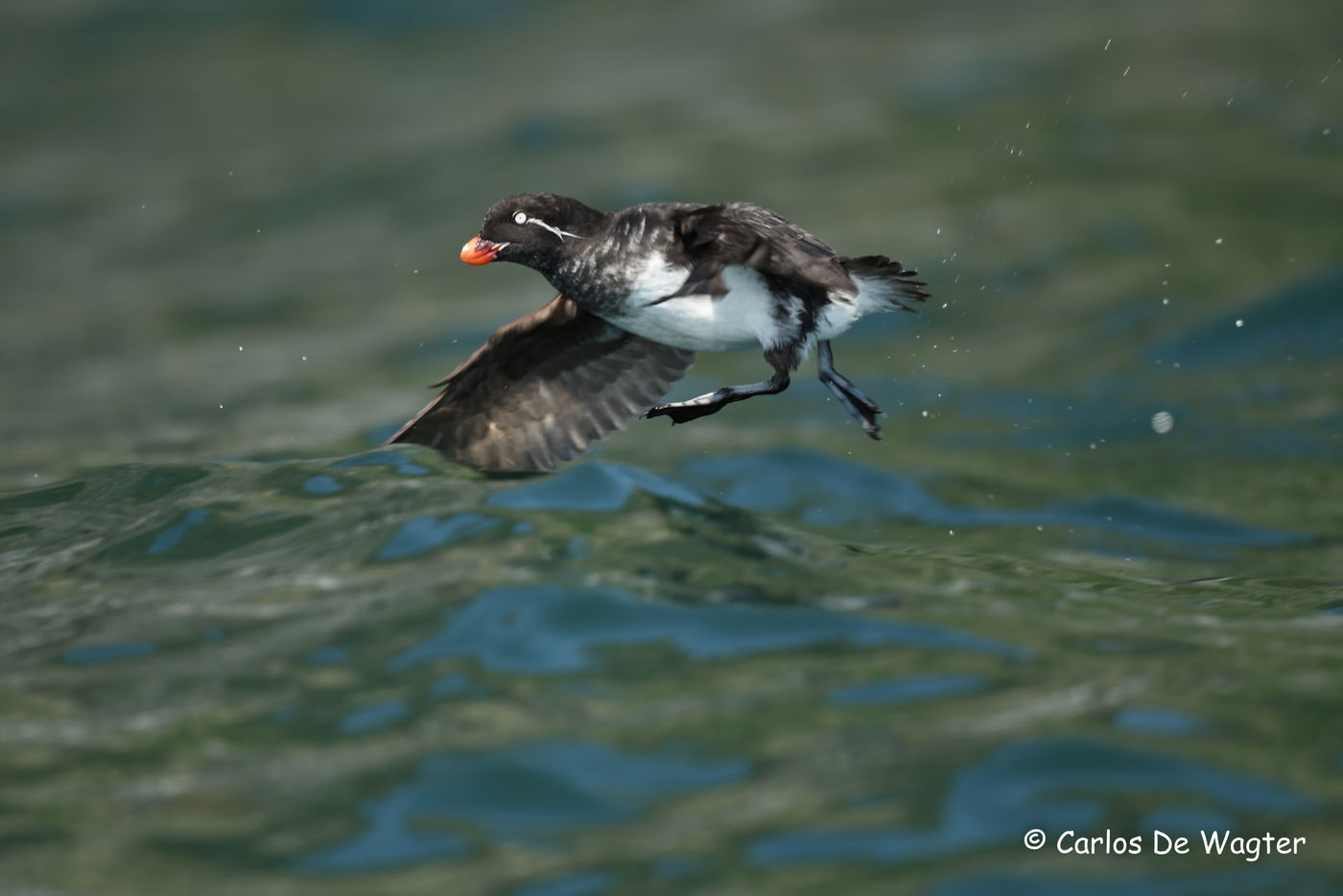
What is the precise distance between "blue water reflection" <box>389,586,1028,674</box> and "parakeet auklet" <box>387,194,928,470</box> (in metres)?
1.16

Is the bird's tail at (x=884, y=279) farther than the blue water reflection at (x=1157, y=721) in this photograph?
Yes

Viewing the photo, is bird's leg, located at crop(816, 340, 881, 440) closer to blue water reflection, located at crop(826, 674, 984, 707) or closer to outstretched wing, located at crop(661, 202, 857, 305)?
outstretched wing, located at crop(661, 202, 857, 305)

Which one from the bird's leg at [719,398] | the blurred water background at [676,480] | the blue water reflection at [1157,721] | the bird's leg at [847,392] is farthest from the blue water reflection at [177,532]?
the blue water reflection at [1157,721]

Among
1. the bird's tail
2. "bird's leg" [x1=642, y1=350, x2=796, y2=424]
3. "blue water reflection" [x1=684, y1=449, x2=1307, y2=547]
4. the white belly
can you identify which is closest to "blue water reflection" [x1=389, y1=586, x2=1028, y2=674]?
"bird's leg" [x1=642, y1=350, x2=796, y2=424]

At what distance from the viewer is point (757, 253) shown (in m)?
5.95

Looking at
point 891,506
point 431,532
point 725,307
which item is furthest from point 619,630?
point 891,506

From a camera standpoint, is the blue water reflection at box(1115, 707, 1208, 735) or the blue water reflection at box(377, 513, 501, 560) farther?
the blue water reflection at box(377, 513, 501, 560)

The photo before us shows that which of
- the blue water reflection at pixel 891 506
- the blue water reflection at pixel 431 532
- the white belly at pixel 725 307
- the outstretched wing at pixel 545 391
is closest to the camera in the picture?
the white belly at pixel 725 307

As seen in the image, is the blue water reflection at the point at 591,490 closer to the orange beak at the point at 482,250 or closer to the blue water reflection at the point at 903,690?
the orange beak at the point at 482,250

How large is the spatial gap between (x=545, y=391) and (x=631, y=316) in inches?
47.9

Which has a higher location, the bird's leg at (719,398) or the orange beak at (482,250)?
the orange beak at (482,250)

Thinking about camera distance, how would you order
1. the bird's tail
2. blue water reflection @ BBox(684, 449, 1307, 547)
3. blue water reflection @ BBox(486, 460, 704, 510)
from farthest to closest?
1. blue water reflection @ BBox(684, 449, 1307, 547)
2. blue water reflection @ BBox(486, 460, 704, 510)
3. the bird's tail

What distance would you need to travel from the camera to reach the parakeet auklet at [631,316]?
21.3ft

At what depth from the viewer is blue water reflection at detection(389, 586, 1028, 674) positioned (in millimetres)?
6012
